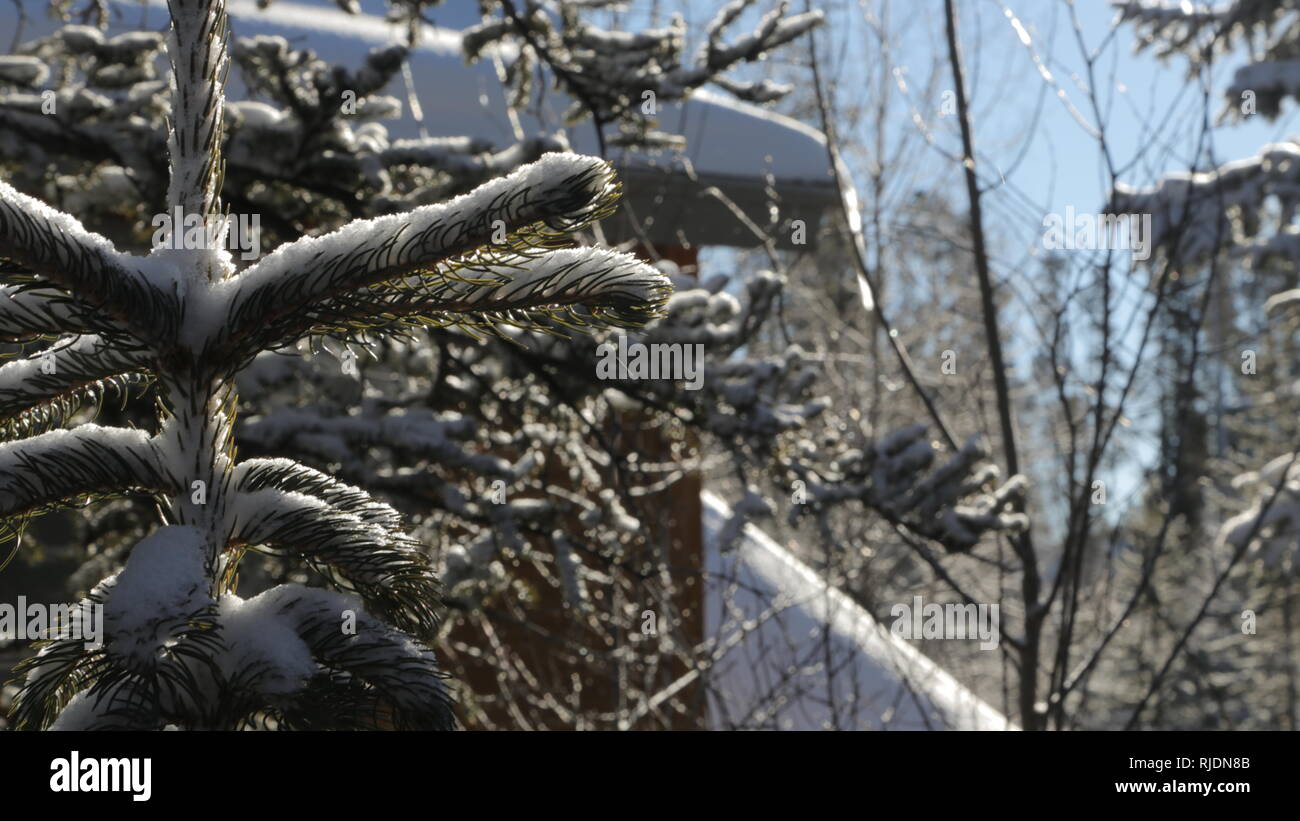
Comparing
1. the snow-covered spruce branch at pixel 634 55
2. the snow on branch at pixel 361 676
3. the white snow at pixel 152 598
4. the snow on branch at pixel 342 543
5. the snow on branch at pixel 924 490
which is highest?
the snow-covered spruce branch at pixel 634 55

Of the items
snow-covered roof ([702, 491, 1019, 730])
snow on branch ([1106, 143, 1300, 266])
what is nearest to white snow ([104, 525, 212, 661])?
snow-covered roof ([702, 491, 1019, 730])

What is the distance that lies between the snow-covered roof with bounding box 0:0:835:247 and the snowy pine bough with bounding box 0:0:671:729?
414 centimetres

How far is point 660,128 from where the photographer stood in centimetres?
583

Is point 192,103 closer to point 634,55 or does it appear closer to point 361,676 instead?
point 361,676

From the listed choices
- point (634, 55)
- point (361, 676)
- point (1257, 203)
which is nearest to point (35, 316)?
point (361, 676)

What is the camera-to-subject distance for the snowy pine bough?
99 centimetres

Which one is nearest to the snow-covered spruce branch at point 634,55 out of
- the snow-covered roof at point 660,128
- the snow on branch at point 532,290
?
the snow-covered roof at point 660,128

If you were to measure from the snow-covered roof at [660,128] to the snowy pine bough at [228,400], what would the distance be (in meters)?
4.14

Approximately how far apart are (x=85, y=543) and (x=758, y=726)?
254 cm

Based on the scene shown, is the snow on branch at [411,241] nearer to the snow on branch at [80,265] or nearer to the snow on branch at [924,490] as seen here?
the snow on branch at [80,265]

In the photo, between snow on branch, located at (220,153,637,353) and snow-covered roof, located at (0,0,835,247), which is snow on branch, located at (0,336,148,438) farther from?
snow-covered roof, located at (0,0,835,247)

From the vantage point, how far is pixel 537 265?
1139mm

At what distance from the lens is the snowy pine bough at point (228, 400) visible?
0.99m

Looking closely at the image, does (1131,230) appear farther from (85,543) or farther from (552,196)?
(85,543)
